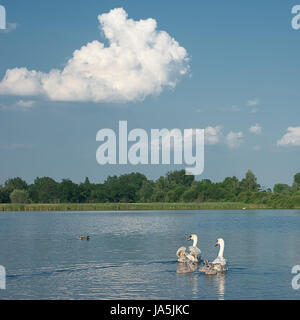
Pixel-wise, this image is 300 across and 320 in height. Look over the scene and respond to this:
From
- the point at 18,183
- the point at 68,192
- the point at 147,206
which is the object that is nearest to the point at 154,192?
the point at 68,192

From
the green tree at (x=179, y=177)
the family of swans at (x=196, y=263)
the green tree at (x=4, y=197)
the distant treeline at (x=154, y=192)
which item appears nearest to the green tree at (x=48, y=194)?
the distant treeline at (x=154, y=192)

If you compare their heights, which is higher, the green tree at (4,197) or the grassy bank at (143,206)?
the green tree at (4,197)

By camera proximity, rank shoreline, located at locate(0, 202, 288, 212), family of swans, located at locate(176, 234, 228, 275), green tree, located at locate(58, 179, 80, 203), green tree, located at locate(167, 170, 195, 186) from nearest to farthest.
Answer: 1. family of swans, located at locate(176, 234, 228, 275)
2. shoreline, located at locate(0, 202, 288, 212)
3. green tree, located at locate(58, 179, 80, 203)
4. green tree, located at locate(167, 170, 195, 186)

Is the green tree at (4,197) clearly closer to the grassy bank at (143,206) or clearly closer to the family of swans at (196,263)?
the grassy bank at (143,206)

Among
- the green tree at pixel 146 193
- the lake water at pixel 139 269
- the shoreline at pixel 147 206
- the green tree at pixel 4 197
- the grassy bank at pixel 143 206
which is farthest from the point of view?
the green tree at pixel 146 193

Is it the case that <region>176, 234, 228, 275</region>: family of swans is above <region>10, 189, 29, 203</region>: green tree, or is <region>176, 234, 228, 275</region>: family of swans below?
below

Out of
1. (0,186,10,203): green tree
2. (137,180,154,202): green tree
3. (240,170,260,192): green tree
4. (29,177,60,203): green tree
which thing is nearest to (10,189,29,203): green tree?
(0,186,10,203): green tree

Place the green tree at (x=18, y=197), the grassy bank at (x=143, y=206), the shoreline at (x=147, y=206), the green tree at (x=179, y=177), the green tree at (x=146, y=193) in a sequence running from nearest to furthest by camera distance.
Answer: the grassy bank at (x=143, y=206) < the shoreline at (x=147, y=206) < the green tree at (x=18, y=197) < the green tree at (x=146, y=193) < the green tree at (x=179, y=177)

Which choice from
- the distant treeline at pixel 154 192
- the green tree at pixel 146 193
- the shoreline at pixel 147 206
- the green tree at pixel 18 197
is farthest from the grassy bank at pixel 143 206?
Answer: the green tree at pixel 146 193

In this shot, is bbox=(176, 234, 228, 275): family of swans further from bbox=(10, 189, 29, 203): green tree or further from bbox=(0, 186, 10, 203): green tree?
bbox=(0, 186, 10, 203): green tree

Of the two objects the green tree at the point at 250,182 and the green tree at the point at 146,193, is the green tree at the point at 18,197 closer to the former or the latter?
the green tree at the point at 146,193

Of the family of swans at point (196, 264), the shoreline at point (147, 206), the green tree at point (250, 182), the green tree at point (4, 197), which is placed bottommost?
the family of swans at point (196, 264)

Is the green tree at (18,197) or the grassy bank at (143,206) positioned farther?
the green tree at (18,197)
